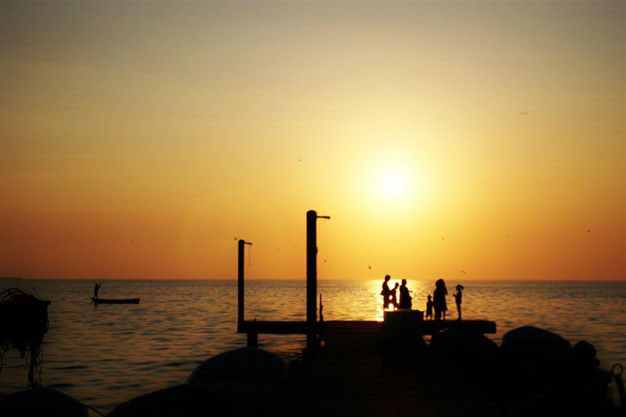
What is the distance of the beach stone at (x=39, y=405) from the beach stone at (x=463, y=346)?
1350cm

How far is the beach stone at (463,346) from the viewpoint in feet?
81.3

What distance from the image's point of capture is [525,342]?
2517 centimetres

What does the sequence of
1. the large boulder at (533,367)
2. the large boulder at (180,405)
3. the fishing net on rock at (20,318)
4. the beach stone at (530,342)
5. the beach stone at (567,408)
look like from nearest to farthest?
the beach stone at (567,408) → the large boulder at (180,405) → the large boulder at (533,367) → the fishing net on rock at (20,318) → the beach stone at (530,342)

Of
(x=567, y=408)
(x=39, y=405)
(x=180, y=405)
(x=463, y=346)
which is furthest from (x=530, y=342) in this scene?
(x=39, y=405)

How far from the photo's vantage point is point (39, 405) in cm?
1487

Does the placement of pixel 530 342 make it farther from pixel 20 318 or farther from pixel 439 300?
pixel 20 318

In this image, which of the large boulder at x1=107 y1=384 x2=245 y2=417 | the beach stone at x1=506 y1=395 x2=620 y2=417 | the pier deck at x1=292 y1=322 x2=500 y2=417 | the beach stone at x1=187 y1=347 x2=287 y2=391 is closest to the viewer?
the beach stone at x1=506 y1=395 x2=620 y2=417

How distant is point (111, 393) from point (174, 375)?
514cm

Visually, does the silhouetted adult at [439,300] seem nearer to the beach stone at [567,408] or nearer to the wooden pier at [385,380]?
the wooden pier at [385,380]

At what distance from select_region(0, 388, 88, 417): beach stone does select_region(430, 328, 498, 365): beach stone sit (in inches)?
532

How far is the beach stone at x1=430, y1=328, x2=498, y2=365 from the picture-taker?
24.8m

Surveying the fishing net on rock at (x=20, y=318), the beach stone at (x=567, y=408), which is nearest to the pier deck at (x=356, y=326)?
the fishing net on rock at (x=20, y=318)

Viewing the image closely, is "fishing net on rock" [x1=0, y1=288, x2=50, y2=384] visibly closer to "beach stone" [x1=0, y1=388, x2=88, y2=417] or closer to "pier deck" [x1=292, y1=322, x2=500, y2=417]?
"beach stone" [x1=0, y1=388, x2=88, y2=417]

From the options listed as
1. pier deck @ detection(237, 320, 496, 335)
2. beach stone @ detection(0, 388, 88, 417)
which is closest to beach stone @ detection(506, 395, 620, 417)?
beach stone @ detection(0, 388, 88, 417)
